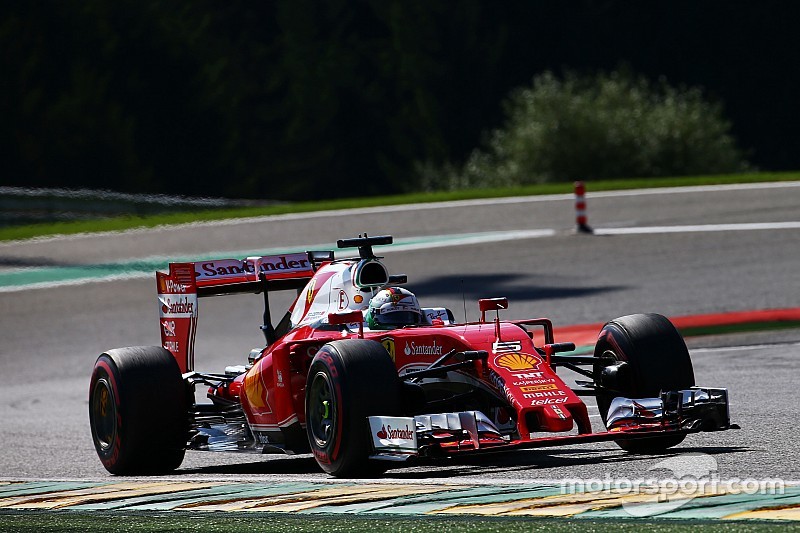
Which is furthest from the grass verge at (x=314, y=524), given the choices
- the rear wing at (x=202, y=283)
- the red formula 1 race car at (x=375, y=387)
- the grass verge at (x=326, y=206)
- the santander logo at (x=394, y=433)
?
the grass verge at (x=326, y=206)

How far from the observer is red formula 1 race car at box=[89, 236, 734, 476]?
7852 mm

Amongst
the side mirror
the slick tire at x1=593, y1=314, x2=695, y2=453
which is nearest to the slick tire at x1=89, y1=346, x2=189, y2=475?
the side mirror

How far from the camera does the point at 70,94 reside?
2169 inches

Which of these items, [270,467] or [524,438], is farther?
[270,467]

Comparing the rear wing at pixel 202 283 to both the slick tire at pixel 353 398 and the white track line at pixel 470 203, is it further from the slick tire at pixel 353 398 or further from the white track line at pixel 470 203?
the white track line at pixel 470 203

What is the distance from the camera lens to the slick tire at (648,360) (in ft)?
27.9

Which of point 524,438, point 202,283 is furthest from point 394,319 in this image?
point 202,283

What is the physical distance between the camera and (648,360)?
855 cm

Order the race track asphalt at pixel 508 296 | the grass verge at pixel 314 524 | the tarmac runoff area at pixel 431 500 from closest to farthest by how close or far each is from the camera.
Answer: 1. the grass verge at pixel 314 524
2. the tarmac runoff area at pixel 431 500
3. the race track asphalt at pixel 508 296

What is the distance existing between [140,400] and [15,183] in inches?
1739

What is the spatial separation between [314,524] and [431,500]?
0.66m

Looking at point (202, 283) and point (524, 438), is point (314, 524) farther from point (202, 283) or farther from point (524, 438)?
point (202, 283)

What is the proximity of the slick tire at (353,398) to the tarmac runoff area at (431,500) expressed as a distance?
0.28 meters

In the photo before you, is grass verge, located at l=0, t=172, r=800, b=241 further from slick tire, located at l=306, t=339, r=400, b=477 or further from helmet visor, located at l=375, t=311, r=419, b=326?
slick tire, located at l=306, t=339, r=400, b=477
